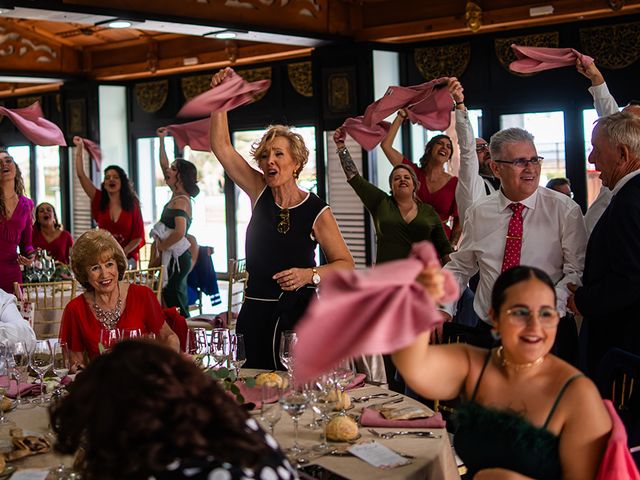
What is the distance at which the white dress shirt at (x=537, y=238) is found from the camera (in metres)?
3.76

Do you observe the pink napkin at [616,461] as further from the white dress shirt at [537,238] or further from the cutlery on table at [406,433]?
the white dress shirt at [537,238]

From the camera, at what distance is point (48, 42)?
11.7 metres

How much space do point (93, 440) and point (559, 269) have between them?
2674mm

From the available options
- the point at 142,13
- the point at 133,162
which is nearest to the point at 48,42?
the point at 133,162

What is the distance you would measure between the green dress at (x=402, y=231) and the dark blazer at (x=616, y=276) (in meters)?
2.06

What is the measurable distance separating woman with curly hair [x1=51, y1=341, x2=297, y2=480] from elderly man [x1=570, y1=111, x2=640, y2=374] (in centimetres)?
216

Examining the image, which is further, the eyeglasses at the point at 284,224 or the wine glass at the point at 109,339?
the eyeglasses at the point at 284,224

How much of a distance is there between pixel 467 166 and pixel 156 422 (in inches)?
142

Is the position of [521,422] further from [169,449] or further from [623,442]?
[169,449]

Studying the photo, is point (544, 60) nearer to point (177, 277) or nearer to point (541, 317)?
point (541, 317)

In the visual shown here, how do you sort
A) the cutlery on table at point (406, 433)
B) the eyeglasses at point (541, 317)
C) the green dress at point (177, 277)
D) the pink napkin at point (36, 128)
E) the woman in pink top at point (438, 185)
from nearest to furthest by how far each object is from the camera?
the eyeglasses at point (541, 317)
the cutlery on table at point (406, 433)
the pink napkin at point (36, 128)
the woman in pink top at point (438, 185)
the green dress at point (177, 277)

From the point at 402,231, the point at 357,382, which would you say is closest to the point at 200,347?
the point at 357,382

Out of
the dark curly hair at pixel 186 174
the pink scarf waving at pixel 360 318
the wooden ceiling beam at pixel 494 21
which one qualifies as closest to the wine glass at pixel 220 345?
the pink scarf waving at pixel 360 318

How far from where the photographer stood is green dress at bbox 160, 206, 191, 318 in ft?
24.7
